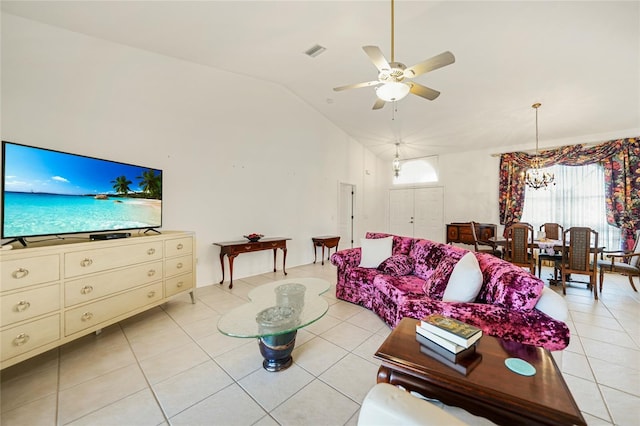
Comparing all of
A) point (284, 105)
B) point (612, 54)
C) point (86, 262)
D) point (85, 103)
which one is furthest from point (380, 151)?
point (86, 262)

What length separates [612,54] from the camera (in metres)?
2.84

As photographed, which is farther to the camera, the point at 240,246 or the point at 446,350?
the point at 240,246

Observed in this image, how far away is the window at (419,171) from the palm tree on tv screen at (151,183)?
6717 millimetres

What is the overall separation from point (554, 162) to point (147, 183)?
7658 millimetres

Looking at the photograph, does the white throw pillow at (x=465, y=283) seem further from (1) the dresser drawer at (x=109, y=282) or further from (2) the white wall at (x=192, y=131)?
(2) the white wall at (x=192, y=131)

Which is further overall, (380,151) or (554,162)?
(380,151)

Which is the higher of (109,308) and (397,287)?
(397,287)

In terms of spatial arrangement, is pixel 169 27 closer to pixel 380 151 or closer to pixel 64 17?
pixel 64 17

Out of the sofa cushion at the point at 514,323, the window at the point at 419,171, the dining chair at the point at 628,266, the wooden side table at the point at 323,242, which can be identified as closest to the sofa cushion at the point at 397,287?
the sofa cushion at the point at 514,323

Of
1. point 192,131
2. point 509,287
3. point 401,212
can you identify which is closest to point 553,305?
point 509,287

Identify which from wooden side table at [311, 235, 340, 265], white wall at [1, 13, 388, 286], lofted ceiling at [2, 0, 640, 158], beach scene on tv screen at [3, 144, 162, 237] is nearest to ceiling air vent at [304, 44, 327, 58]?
lofted ceiling at [2, 0, 640, 158]

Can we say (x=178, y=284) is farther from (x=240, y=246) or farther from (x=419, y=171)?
(x=419, y=171)

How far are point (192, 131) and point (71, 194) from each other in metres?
1.83

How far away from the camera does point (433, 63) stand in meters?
2.06
